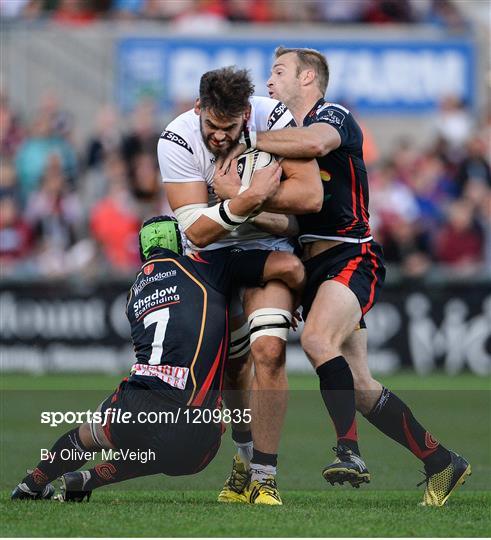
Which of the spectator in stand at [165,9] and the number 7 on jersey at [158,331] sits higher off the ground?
the spectator in stand at [165,9]

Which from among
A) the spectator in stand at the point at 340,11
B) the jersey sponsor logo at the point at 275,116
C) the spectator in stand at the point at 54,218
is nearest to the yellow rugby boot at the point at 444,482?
the jersey sponsor logo at the point at 275,116

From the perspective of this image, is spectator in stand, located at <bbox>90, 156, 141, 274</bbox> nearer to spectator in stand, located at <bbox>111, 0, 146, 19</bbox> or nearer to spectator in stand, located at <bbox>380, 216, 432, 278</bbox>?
spectator in stand, located at <bbox>380, 216, 432, 278</bbox>

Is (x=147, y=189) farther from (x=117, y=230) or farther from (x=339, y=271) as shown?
(x=339, y=271)

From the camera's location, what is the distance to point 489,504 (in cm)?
729

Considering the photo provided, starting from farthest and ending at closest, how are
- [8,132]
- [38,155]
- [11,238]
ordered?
[8,132], [38,155], [11,238]

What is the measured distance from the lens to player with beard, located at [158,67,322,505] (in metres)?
7.07

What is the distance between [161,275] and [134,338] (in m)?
0.39

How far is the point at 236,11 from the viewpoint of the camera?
20219 mm

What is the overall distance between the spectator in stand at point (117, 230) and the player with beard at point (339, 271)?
887 cm

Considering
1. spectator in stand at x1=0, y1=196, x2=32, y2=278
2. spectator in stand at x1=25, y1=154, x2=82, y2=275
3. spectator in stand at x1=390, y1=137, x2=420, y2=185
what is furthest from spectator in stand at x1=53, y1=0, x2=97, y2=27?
spectator in stand at x1=390, y1=137, x2=420, y2=185

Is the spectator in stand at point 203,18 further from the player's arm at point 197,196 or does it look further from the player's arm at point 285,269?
the player's arm at point 285,269

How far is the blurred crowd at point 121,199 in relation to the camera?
16750 millimetres

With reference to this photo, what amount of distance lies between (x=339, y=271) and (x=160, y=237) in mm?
1058

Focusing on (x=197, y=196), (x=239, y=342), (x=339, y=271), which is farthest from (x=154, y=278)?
(x=339, y=271)
